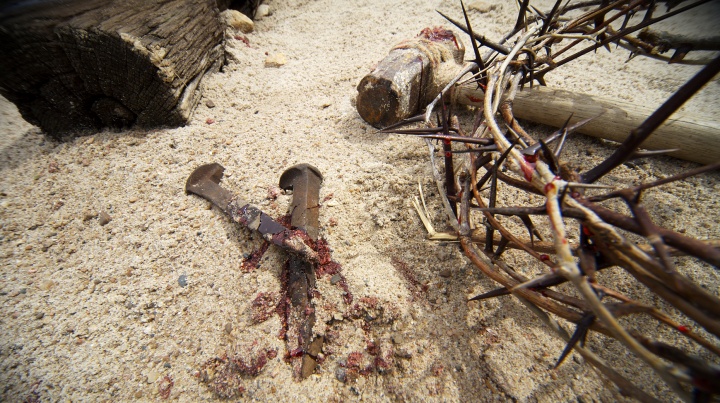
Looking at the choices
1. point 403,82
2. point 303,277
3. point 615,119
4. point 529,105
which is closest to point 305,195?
point 303,277

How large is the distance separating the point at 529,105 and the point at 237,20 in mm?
3109

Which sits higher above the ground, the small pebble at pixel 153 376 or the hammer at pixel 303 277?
the hammer at pixel 303 277

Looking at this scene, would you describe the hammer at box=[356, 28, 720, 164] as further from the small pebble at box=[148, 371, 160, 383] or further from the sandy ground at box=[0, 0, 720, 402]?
the small pebble at box=[148, 371, 160, 383]

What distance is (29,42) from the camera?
1809mm

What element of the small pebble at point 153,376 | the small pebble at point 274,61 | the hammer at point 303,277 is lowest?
the small pebble at point 153,376

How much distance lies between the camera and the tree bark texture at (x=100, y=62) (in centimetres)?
182

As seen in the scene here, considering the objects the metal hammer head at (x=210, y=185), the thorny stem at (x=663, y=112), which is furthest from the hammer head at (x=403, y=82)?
the thorny stem at (x=663, y=112)

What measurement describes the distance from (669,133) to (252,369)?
99.2 inches

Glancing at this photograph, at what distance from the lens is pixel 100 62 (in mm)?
1914

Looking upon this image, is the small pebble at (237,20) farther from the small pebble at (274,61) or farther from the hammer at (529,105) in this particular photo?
the hammer at (529,105)

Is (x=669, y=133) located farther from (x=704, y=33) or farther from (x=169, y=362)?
(x=169, y=362)

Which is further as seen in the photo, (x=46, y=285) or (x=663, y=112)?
(x=46, y=285)

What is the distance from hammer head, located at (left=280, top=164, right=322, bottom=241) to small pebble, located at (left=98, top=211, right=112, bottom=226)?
3.63 feet

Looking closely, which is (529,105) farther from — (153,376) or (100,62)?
(100,62)
